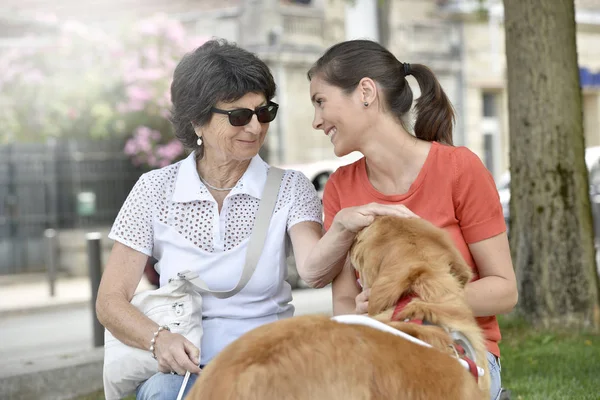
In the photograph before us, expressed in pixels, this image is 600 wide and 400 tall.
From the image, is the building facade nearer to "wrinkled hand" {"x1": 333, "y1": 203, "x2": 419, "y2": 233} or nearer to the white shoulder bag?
the white shoulder bag

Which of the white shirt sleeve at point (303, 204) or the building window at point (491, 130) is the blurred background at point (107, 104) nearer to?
the building window at point (491, 130)

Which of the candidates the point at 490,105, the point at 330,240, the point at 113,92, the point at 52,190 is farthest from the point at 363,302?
the point at 490,105

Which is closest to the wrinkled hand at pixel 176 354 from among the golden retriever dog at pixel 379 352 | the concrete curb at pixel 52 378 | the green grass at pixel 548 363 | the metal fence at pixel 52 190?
the golden retriever dog at pixel 379 352

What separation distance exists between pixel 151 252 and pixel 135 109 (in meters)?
16.6

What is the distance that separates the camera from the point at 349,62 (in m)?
3.55

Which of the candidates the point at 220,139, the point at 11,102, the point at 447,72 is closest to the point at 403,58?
the point at 447,72

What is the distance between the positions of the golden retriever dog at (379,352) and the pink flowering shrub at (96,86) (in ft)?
56.6

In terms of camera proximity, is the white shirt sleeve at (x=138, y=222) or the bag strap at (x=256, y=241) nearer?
the bag strap at (x=256, y=241)

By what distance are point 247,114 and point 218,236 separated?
1.60ft

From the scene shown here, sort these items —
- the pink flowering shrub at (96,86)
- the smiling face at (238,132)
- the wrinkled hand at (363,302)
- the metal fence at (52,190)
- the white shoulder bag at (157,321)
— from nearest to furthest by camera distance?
1. the wrinkled hand at (363,302)
2. the white shoulder bag at (157,321)
3. the smiling face at (238,132)
4. the metal fence at (52,190)
5. the pink flowering shrub at (96,86)

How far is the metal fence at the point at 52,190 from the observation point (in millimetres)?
18250

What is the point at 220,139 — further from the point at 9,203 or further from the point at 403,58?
the point at 403,58

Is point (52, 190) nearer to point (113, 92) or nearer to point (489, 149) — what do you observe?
point (113, 92)

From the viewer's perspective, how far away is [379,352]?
7.98 feet
